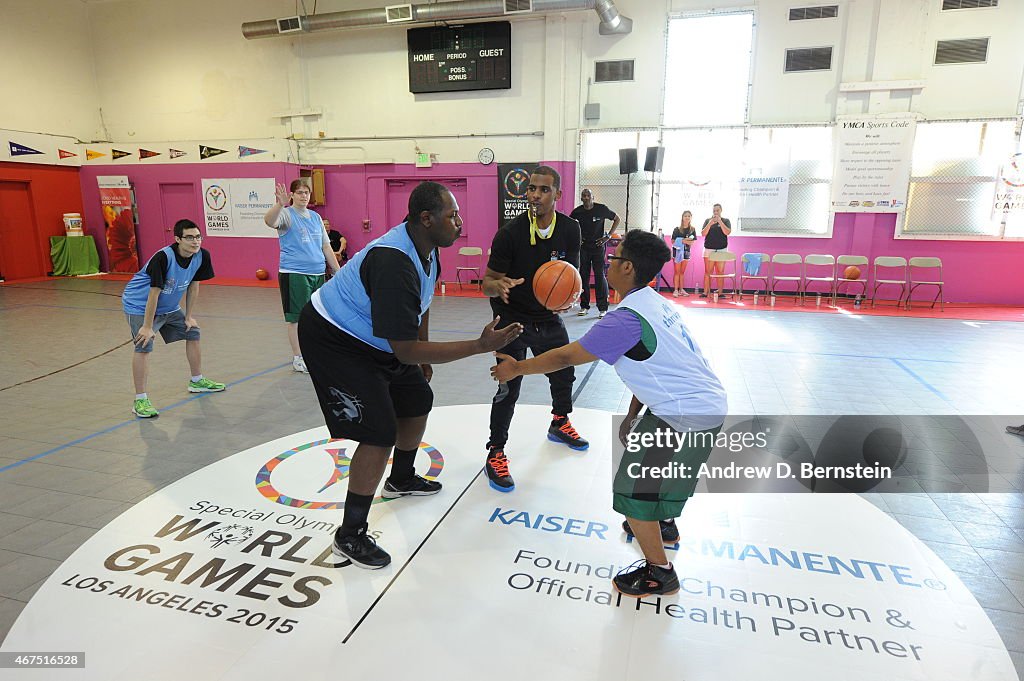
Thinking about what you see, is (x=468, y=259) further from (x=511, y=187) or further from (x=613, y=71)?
(x=613, y=71)

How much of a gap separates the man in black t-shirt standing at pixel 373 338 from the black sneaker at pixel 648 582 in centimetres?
109

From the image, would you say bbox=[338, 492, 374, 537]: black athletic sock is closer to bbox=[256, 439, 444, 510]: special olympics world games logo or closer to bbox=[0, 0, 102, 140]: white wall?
bbox=[256, 439, 444, 510]: special olympics world games logo

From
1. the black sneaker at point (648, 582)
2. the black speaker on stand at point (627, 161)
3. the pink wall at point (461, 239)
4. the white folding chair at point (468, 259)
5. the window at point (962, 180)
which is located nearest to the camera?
the black sneaker at point (648, 582)

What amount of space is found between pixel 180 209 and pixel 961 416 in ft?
53.0

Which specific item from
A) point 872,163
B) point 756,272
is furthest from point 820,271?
point 872,163

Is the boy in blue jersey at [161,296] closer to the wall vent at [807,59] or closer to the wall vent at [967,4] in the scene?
the wall vent at [807,59]

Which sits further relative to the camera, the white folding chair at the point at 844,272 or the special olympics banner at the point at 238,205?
the special olympics banner at the point at 238,205

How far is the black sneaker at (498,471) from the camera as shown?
11.5 ft

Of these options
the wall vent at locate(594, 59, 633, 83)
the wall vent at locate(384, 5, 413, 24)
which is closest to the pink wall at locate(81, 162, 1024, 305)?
the wall vent at locate(594, 59, 633, 83)

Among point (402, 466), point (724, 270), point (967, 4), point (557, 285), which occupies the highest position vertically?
point (967, 4)

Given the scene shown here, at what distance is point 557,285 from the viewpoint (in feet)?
11.2

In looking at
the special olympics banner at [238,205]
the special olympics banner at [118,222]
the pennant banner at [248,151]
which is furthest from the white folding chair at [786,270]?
the special olympics banner at [118,222]

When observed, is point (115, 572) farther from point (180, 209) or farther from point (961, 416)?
point (180, 209)

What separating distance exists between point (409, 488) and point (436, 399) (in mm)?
1941
